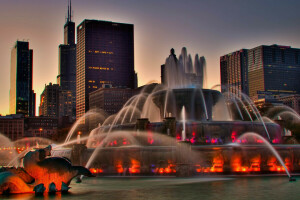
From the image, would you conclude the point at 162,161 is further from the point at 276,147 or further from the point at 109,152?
the point at 276,147

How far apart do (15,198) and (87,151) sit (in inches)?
713

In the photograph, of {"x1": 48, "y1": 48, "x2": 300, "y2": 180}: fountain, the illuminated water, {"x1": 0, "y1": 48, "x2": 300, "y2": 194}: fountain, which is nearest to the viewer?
the illuminated water

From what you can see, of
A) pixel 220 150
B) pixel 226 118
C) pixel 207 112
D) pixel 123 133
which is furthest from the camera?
pixel 226 118

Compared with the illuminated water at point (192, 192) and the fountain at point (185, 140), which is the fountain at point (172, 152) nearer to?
the fountain at point (185, 140)

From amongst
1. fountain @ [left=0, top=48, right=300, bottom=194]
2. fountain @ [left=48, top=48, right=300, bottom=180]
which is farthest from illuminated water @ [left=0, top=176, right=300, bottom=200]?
fountain @ [left=48, top=48, right=300, bottom=180]

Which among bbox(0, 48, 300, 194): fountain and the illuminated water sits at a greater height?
bbox(0, 48, 300, 194): fountain

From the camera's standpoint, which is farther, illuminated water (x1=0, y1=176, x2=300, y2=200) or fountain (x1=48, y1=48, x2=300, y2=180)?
fountain (x1=48, y1=48, x2=300, y2=180)

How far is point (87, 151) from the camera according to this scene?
39156mm

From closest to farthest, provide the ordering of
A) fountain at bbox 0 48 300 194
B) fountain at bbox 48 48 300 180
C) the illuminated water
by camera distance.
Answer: the illuminated water, fountain at bbox 0 48 300 194, fountain at bbox 48 48 300 180

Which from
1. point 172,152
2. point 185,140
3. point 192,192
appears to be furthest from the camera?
point 185,140

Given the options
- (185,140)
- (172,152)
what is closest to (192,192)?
(172,152)

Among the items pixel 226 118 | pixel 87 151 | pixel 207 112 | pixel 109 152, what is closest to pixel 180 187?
pixel 109 152

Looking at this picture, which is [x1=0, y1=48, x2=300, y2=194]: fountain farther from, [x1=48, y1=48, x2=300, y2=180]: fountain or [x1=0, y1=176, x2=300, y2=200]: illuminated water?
[x1=0, y1=176, x2=300, y2=200]: illuminated water

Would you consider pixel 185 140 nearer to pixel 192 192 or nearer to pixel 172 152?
pixel 172 152
